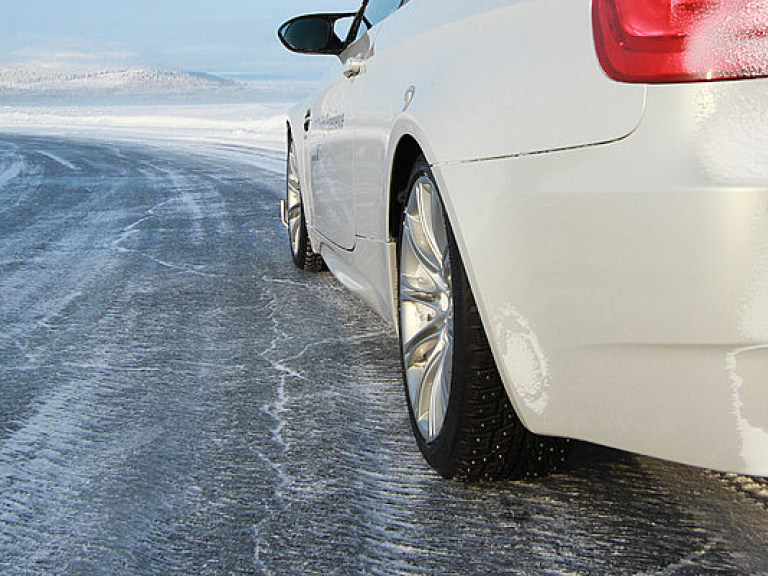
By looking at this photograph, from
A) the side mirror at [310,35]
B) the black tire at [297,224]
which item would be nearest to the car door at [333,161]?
the side mirror at [310,35]

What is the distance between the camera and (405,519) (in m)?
2.43

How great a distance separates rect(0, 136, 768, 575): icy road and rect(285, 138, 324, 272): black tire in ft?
1.27

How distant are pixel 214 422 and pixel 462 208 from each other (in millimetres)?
1280

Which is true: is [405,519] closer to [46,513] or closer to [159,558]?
[159,558]

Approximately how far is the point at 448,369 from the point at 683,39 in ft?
3.55

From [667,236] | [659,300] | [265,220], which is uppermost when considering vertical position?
[667,236]

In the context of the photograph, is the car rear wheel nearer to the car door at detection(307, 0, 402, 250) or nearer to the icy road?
the icy road

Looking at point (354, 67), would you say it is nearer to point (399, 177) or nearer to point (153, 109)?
point (399, 177)

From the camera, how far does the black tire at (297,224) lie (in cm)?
578

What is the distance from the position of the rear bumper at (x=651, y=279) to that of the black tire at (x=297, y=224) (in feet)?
11.8

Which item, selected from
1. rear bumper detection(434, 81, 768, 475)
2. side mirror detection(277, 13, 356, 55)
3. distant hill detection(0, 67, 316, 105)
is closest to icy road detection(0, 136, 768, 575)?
rear bumper detection(434, 81, 768, 475)

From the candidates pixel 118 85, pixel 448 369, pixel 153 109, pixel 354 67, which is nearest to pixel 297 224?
pixel 354 67

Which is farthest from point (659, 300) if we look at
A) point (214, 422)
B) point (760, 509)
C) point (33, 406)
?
point (33, 406)

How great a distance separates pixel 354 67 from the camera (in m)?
3.77
